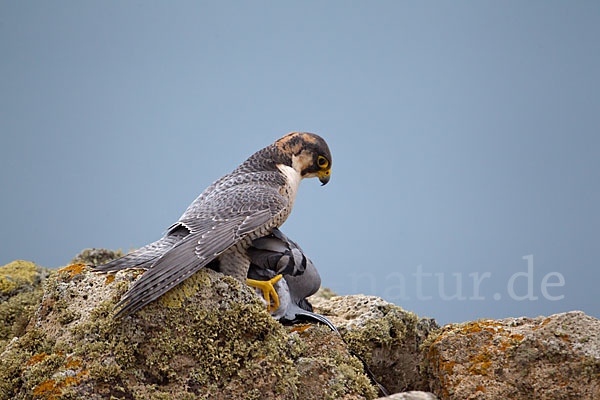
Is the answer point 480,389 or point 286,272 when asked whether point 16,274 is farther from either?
point 480,389

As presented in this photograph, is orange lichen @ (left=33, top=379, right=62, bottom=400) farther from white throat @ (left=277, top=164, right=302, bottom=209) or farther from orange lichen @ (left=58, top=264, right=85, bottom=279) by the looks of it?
white throat @ (left=277, top=164, right=302, bottom=209)

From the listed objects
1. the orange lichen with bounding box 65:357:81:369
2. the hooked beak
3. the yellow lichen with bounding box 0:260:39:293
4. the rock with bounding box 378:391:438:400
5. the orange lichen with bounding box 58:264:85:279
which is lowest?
the orange lichen with bounding box 65:357:81:369

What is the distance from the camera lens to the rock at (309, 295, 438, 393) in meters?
5.84

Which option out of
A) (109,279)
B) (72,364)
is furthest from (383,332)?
(72,364)

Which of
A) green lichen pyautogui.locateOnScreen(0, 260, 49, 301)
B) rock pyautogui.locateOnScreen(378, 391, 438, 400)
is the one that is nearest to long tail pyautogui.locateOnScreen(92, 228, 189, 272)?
rock pyautogui.locateOnScreen(378, 391, 438, 400)

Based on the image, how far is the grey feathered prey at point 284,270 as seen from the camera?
18.2ft

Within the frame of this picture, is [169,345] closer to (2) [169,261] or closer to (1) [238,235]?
(2) [169,261]

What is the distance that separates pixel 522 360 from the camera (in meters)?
4.76

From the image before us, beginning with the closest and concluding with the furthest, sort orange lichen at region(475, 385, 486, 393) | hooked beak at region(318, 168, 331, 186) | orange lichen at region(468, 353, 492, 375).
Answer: orange lichen at region(475, 385, 486, 393)
orange lichen at region(468, 353, 492, 375)
hooked beak at region(318, 168, 331, 186)

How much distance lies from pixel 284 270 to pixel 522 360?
2.47m

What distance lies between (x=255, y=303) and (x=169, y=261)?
0.81 meters

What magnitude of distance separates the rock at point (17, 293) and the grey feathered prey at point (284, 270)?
8.37ft

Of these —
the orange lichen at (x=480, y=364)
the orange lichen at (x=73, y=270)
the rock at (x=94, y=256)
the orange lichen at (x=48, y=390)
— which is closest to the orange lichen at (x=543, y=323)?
the orange lichen at (x=480, y=364)

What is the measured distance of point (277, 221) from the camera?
18.4 feet
